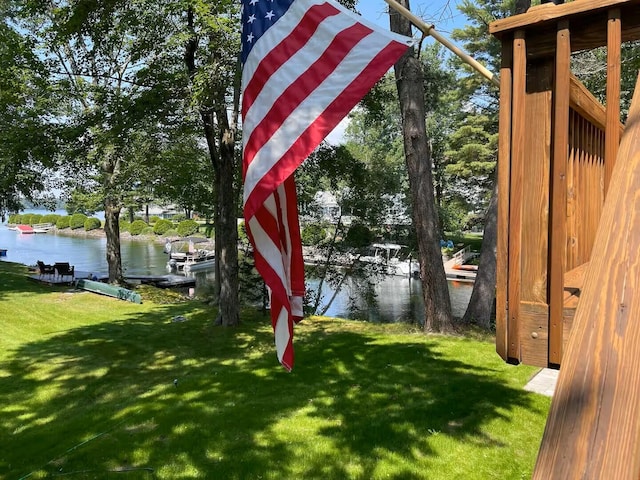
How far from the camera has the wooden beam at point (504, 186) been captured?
1955 millimetres

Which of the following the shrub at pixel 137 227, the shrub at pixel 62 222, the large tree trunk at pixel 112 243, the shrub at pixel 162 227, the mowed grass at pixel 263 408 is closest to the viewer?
the mowed grass at pixel 263 408

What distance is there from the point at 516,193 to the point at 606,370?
1.14 metres

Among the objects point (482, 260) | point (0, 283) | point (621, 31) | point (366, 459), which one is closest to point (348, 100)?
point (621, 31)

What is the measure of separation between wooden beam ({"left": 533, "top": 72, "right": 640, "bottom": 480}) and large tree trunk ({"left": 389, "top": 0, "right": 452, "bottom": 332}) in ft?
24.5

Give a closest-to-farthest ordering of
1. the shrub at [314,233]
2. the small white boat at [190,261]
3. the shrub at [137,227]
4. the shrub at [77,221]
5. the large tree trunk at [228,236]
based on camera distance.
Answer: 1. the large tree trunk at [228,236]
2. the shrub at [314,233]
3. the small white boat at [190,261]
4. the shrub at [137,227]
5. the shrub at [77,221]

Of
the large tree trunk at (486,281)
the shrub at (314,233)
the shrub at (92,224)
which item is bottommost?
the large tree trunk at (486,281)

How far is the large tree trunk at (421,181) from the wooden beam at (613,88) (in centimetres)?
667

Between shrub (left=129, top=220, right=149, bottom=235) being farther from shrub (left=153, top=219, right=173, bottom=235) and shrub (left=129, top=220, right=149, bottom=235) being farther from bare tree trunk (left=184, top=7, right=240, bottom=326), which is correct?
bare tree trunk (left=184, top=7, right=240, bottom=326)

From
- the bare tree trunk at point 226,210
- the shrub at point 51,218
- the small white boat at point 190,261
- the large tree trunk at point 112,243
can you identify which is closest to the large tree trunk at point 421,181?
the bare tree trunk at point 226,210

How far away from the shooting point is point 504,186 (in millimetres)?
1952

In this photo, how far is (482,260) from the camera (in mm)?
9672

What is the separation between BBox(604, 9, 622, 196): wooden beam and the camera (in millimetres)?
1745

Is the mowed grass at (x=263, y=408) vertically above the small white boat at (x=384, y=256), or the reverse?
the small white boat at (x=384, y=256)

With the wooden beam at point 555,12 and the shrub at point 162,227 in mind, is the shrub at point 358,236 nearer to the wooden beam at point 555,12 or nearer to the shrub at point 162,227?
the wooden beam at point 555,12
